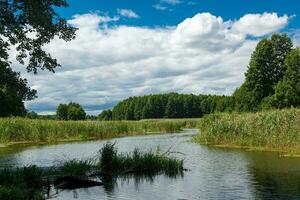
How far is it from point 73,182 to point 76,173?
72.3 inches

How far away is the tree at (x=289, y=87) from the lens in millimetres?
69312

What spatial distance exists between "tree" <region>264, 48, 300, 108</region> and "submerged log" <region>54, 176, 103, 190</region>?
5257 centimetres

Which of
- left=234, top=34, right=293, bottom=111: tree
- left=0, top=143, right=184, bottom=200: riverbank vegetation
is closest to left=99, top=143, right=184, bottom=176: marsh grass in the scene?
left=0, top=143, right=184, bottom=200: riverbank vegetation

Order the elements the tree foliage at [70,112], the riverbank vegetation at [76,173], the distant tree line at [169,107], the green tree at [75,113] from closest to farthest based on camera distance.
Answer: the riverbank vegetation at [76,173]
the green tree at [75,113]
the tree foliage at [70,112]
the distant tree line at [169,107]

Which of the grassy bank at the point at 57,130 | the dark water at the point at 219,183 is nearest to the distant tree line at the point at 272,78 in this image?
the grassy bank at the point at 57,130

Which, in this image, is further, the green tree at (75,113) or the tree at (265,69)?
the green tree at (75,113)

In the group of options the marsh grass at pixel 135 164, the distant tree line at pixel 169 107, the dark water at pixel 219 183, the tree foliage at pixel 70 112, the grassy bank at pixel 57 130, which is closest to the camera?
the dark water at pixel 219 183

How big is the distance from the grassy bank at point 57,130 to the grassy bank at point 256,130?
16.8 m

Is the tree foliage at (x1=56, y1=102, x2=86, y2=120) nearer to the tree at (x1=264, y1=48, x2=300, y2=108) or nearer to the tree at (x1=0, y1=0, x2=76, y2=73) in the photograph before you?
the tree at (x1=264, y1=48, x2=300, y2=108)

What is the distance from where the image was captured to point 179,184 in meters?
20.9

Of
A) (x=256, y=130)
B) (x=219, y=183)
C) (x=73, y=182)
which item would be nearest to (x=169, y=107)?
(x=256, y=130)

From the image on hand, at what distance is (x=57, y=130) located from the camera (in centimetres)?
5547

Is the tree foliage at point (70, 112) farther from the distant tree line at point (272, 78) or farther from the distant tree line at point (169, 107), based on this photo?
the distant tree line at point (272, 78)

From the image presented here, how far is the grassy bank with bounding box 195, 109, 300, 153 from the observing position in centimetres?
3475
